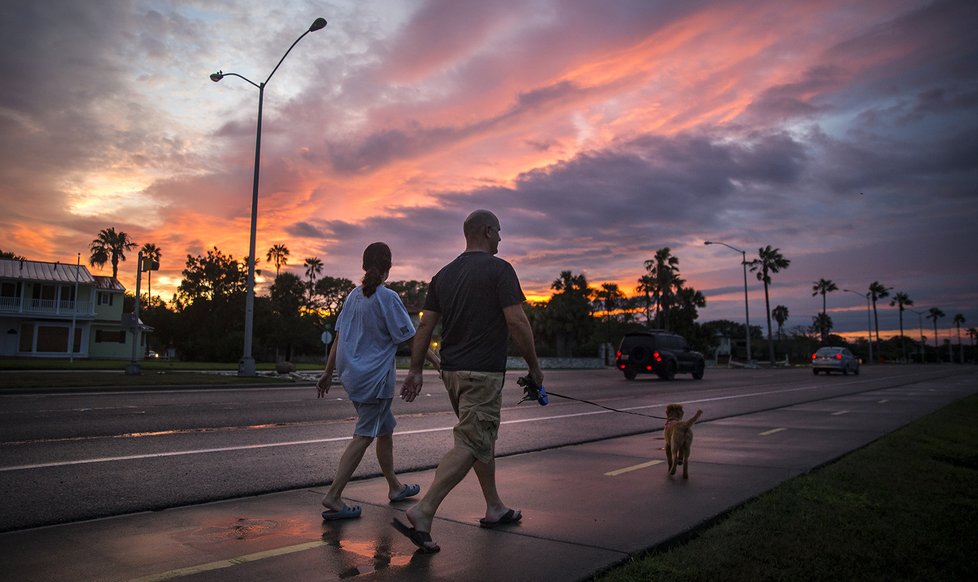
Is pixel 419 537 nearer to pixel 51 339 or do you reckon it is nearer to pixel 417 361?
pixel 417 361

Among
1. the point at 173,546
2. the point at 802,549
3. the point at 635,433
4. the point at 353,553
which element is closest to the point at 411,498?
the point at 353,553

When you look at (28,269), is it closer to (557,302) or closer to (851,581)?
(557,302)

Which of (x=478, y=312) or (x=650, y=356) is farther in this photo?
(x=650, y=356)

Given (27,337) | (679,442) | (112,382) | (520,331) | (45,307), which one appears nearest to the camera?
(520,331)

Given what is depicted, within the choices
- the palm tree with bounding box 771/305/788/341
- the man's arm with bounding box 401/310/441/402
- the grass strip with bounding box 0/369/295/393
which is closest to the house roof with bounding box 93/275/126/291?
the grass strip with bounding box 0/369/295/393

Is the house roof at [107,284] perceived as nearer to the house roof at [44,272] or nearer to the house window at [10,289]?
the house roof at [44,272]

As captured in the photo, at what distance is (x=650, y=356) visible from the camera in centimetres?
2656

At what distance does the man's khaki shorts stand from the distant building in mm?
46122

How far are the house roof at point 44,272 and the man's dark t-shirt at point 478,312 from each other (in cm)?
4952

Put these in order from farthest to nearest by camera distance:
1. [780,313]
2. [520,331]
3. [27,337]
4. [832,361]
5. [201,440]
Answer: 1. [780,313]
2. [27,337]
3. [832,361]
4. [201,440]
5. [520,331]

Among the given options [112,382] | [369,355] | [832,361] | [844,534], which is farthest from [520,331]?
[832,361]

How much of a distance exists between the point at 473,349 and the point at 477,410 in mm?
373

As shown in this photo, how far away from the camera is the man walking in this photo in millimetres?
4016

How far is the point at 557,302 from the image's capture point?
63.7 m
